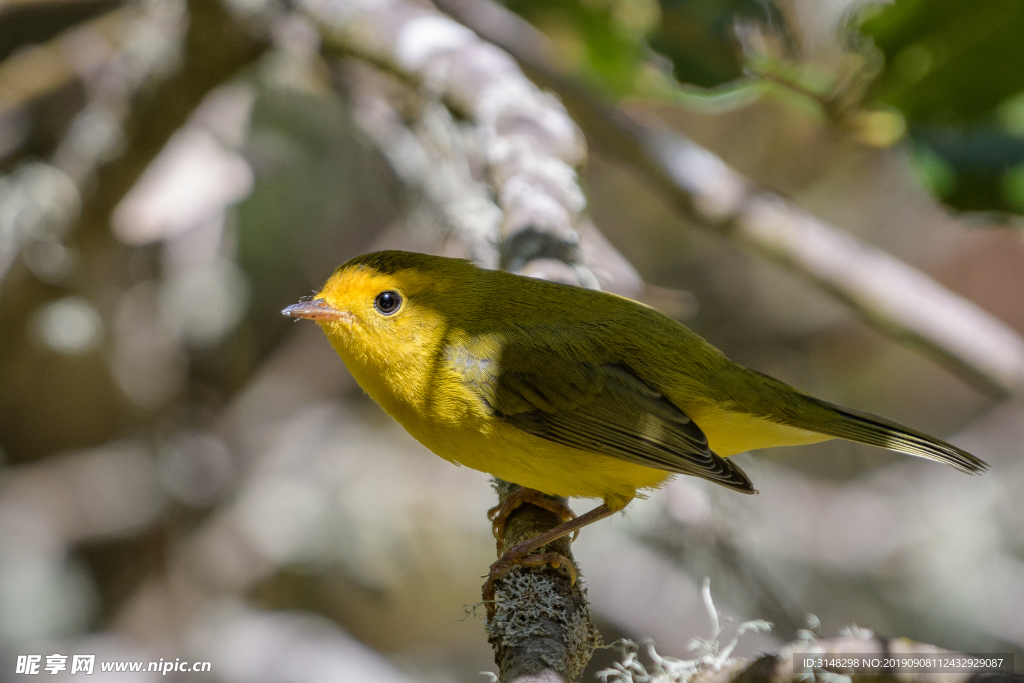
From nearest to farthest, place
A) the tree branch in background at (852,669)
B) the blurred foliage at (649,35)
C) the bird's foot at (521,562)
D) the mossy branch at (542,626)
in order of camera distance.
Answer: the tree branch in background at (852,669) < the mossy branch at (542,626) < the bird's foot at (521,562) < the blurred foliage at (649,35)

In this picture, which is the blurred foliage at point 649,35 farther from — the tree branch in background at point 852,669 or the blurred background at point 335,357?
the tree branch in background at point 852,669

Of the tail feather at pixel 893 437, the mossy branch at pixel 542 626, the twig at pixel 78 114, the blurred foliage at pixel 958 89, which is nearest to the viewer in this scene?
the mossy branch at pixel 542 626

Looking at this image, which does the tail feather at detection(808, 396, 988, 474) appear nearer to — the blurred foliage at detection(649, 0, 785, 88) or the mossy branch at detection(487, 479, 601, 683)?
the mossy branch at detection(487, 479, 601, 683)

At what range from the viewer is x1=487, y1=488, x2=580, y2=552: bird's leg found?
2652mm

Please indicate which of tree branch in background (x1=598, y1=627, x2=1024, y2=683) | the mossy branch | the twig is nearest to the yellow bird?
the mossy branch

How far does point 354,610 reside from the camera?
600cm

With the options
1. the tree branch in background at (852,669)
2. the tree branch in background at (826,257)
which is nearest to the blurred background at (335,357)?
the tree branch in background at (826,257)

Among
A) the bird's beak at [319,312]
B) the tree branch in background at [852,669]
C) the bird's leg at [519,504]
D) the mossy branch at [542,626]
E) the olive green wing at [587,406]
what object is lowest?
the tree branch in background at [852,669]

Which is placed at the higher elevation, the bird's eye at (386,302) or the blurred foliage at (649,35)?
the blurred foliage at (649,35)

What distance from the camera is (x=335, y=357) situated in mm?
6062

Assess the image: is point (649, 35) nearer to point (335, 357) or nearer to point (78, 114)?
point (78, 114)

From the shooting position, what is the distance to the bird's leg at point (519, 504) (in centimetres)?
265

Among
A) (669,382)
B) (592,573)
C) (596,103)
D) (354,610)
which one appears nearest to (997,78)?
(596,103)

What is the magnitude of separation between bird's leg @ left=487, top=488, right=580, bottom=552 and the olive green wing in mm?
239
